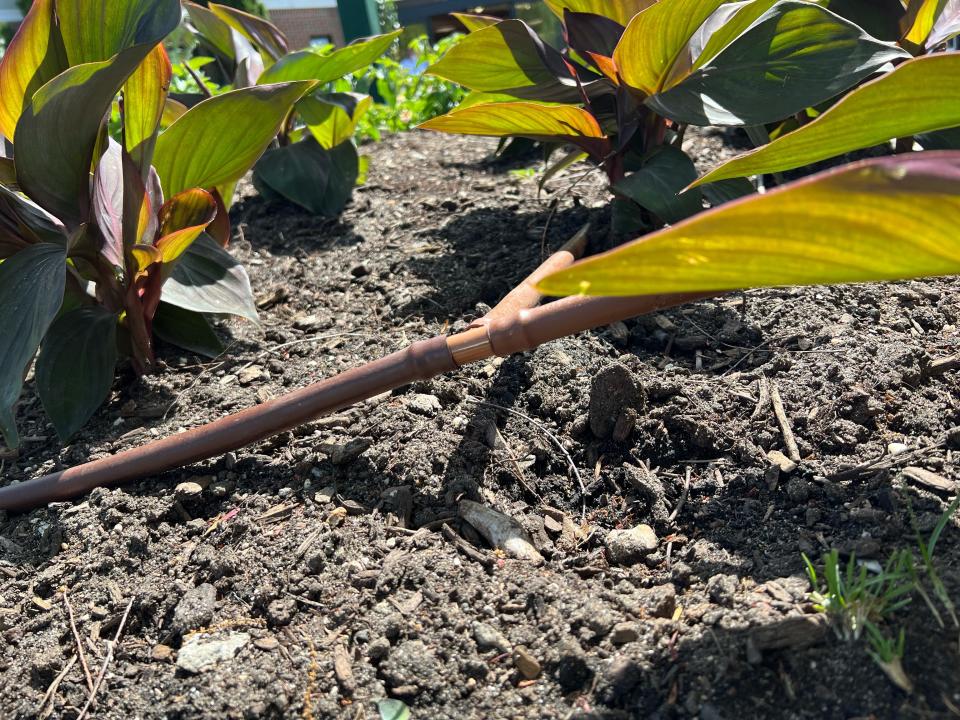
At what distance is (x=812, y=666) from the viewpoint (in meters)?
0.98

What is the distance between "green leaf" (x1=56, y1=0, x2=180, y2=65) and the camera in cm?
153

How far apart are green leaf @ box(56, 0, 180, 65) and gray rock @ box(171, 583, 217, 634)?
100 cm

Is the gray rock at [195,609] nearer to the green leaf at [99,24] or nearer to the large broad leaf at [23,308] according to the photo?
the large broad leaf at [23,308]

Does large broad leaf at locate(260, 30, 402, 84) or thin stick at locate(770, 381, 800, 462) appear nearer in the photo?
thin stick at locate(770, 381, 800, 462)

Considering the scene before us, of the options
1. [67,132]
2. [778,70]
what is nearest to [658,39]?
[778,70]

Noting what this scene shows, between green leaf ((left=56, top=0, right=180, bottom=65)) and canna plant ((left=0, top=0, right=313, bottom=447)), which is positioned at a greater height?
green leaf ((left=56, top=0, right=180, bottom=65))

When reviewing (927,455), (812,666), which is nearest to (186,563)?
(812,666)

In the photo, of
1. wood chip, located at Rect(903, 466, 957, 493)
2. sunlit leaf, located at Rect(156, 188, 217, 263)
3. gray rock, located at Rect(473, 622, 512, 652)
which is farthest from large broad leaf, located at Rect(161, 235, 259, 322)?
wood chip, located at Rect(903, 466, 957, 493)

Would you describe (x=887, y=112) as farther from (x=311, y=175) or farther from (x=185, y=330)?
(x=311, y=175)

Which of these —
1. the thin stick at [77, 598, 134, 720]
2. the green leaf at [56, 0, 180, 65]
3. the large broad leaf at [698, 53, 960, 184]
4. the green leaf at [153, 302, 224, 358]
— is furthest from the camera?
the green leaf at [153, 302, 224, 358]

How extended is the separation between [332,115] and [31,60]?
1.20 metres

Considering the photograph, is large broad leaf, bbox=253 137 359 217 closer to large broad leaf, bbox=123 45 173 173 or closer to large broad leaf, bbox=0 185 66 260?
large broad leaf, bbox=123 45 173 173

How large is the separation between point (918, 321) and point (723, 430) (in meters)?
0.60

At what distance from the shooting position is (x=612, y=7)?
6.82 feet
